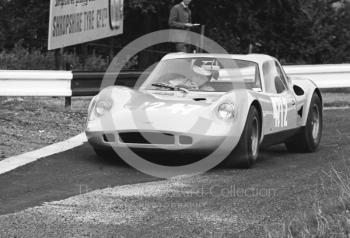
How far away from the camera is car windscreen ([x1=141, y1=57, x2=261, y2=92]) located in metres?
9.45

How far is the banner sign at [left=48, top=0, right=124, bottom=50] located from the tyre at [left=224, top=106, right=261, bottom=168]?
7.46 metres

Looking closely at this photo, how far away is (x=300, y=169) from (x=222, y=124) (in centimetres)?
97

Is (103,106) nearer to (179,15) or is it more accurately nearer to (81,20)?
(179,15)

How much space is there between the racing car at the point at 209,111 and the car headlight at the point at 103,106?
10 millimetres

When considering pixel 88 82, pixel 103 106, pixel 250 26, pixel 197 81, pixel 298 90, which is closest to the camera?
pixel 103 106

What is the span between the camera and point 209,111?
332 inches

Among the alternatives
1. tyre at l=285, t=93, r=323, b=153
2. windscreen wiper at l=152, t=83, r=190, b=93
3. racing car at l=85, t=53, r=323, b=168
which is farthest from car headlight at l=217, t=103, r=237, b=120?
tyre at l=285, t=93, r=323, b=153

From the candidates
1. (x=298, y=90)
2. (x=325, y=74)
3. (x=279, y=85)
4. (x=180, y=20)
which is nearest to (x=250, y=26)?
(x=325, y=74)

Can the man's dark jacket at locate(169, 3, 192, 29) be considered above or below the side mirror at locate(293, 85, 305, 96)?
above

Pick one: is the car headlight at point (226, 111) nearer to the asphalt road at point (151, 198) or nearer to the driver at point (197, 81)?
the asphalt road at point (151, 198)

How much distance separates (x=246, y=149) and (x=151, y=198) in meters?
1.96

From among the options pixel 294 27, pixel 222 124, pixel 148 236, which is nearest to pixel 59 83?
pixel 222 124

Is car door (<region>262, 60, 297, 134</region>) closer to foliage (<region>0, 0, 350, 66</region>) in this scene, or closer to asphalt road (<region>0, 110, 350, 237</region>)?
asphalt road (<region>0, 110, 350, 237</region>)

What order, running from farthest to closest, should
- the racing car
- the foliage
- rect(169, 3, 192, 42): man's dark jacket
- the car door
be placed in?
the foliage
rect(169, 3, 192, 42): man's dark jacket
the car door
the racing car
